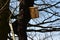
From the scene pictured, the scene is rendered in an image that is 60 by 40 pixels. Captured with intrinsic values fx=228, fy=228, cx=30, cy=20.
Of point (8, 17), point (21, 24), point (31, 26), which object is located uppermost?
point (8, 17)

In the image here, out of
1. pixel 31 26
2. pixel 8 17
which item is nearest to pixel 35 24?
pixel 31 26

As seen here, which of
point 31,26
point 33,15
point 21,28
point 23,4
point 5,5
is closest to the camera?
point 33,15

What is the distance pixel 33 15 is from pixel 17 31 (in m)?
2.76

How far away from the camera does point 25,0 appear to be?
6160 mm

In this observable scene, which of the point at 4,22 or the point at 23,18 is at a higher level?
the point at 4,22

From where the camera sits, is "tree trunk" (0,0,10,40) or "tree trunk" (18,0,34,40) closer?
"tree trunk" (0,0,10,40)

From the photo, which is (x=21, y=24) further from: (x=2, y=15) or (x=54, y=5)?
(x=54, y=5)

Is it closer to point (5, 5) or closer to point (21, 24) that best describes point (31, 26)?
point (21, 24)

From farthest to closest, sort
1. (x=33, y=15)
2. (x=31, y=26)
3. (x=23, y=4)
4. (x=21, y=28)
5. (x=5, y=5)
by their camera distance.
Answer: (x=31, y=26)
(x=21, y=28)
(x=23, y=4)
(x=5, y=5)
(x=33, y=15)

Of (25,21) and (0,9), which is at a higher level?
(0,9)

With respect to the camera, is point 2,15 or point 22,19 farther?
point 22,19

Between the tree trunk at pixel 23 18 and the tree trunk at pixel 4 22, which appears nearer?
the tree trunk at pixel 4 22

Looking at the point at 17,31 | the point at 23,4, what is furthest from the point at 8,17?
the point at 17,31

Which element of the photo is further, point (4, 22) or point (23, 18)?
point (23, 18)
